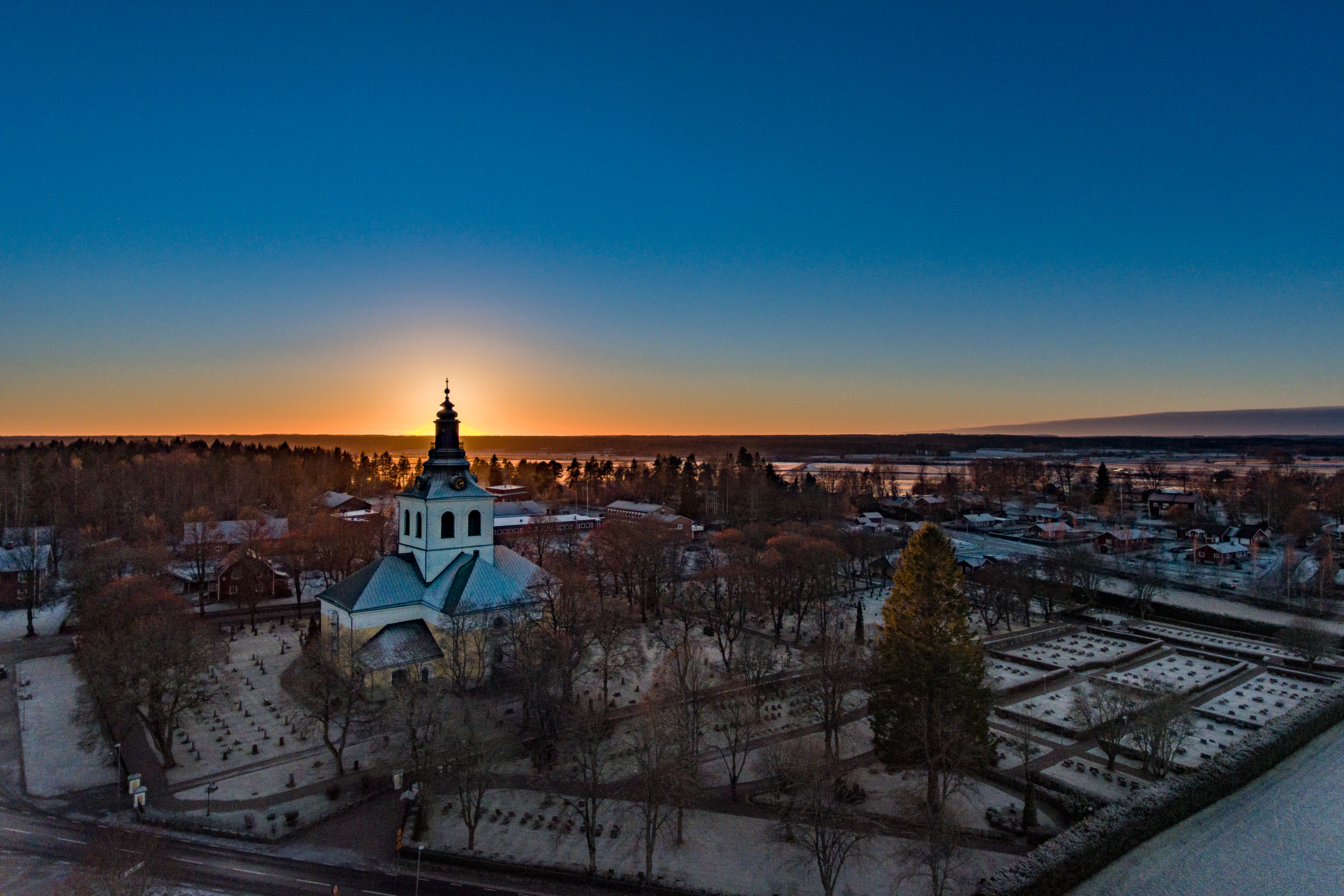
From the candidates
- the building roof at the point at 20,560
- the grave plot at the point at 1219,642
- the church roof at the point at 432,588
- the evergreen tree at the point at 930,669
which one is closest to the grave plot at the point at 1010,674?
the evergreen tree at the point at 930,669

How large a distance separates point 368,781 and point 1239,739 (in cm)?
3429

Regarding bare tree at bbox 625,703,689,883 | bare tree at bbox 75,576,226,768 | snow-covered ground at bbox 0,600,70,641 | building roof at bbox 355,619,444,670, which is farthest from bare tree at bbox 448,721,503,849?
snow-covered ground at bbox 0,600,70,641

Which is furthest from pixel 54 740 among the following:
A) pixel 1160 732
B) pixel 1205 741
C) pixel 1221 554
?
pixel 1221 554

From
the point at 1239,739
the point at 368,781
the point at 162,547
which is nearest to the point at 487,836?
the point at 368,781

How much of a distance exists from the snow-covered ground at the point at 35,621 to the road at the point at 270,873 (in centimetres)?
2735

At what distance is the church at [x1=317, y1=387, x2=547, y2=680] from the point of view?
3100cm

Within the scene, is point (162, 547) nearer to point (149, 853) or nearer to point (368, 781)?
point (368, 781)

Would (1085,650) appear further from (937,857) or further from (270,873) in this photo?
(270,873)

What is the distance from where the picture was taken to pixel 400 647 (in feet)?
101

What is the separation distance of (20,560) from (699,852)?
51416mm

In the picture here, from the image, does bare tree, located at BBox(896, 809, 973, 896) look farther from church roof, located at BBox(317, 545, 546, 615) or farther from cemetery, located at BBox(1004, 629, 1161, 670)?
cemetery, located at BBox(1004, 629, 1161, 670)

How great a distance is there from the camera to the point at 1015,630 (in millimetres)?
44781

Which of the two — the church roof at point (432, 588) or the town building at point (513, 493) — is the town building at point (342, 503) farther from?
the church roof at point (432, 588)

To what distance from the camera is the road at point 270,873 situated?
18.2m
